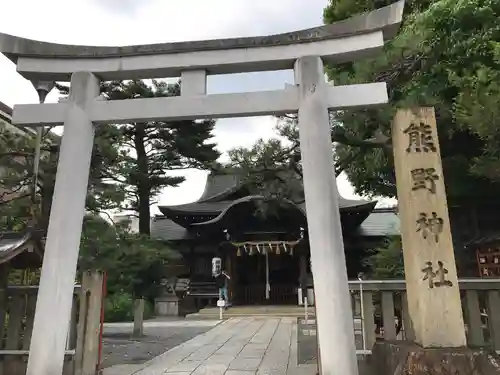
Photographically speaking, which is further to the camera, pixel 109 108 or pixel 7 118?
pixel 7 118

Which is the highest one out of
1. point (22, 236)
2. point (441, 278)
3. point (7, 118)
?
point (7, 118)

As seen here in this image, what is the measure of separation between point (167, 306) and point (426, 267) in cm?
1713

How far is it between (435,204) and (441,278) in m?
0.78

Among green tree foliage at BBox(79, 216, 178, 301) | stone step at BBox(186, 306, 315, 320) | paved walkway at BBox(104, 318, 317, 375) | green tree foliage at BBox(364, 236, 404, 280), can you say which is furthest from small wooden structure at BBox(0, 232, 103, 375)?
stone step at BBox(186, 306, 315, 320)

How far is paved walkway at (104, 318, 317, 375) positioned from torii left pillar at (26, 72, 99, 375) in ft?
5.99

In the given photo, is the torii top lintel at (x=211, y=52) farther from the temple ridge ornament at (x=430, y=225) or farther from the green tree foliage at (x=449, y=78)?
the temple ridge ornament at (x=430, y=225)

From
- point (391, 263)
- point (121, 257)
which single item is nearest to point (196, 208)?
point (121, 257)

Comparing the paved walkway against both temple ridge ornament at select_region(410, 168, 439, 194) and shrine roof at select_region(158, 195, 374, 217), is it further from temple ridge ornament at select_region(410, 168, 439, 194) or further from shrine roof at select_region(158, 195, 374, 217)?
shrine roof at select_region(158, 195, 374, 217)

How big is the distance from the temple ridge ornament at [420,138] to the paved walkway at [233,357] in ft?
11.0

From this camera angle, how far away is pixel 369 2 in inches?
409

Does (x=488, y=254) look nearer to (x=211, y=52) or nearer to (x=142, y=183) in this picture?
(x=211, y=52)

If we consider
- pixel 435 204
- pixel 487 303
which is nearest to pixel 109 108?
pixel 435 204

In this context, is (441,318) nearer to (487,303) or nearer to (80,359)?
(487,303)

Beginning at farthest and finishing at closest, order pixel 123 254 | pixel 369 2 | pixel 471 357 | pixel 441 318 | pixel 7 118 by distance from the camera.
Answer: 1. pixel 123 254
2. pixel 7 118
3. pixel 369 2
4. pixel 441 318
5. pixel 471 357
